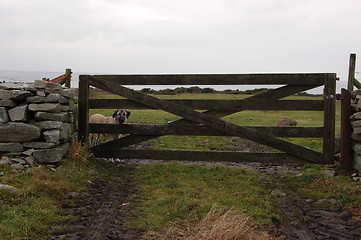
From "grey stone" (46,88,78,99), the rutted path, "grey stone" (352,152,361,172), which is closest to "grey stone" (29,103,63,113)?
"grey stone" (46,88,78,99)

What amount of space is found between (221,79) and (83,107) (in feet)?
12.3

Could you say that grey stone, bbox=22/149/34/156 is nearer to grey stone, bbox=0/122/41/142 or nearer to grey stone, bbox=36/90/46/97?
grey stone, bbox=0/122/41/142

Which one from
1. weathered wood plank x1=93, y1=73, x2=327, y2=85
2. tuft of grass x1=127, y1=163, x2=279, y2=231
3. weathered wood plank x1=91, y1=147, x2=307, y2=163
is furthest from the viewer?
weathered wood plank x1=91, y1=147, x2=307, y2=163

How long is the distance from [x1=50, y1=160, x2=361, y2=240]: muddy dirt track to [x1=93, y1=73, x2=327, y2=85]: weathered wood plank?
292cm

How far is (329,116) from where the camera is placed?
8578mm

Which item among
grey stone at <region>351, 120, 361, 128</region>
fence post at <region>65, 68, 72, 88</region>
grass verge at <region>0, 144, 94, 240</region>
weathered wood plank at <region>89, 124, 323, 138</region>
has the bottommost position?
grass verge at <region>0, 144, 94, 240</region>

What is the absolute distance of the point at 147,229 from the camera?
17.1 ft

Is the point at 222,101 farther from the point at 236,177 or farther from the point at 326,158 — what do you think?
the point at 326,158

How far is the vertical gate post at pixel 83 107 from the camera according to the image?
929cm

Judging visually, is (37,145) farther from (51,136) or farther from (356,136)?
(356,136)

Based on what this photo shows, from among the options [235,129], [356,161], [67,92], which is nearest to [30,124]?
[67,92]

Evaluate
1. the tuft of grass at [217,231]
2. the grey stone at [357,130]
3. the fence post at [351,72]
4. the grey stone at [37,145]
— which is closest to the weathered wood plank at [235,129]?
the grey stone at [357,130]

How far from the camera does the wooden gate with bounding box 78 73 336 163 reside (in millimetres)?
8595

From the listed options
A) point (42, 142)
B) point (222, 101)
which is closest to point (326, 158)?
point (222, 101)
